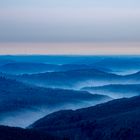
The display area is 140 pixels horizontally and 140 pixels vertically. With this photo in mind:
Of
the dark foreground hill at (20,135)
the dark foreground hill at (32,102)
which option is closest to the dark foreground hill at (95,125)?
the dark foreground hill at (20,135)

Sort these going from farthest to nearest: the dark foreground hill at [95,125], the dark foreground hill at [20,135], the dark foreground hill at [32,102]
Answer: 1. the dark foreground hill at [32,102]
2. the dark foreground hill at [95,125]
3. the dark foreground hill at [20,135]

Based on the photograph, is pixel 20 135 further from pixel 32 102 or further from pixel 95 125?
pixel 32 102

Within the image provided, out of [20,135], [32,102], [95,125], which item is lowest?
[32,102]

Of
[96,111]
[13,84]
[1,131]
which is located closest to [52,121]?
[96,111]

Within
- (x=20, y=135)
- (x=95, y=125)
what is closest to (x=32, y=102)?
(x=95, y=125)

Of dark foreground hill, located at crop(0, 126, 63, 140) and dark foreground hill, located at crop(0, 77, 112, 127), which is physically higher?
dark foreground hill, located at crop(0, 126, 63, 140)

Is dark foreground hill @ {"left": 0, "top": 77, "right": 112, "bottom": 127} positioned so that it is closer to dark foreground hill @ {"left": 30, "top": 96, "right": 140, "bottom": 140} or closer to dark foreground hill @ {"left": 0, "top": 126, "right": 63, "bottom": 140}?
dark foreground hill @ {"left": 30, "top": 96, "right": 140, "bottom": 140}

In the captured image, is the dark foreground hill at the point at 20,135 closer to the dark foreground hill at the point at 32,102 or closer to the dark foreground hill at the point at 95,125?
the dark foreground hill at the point at 95,125

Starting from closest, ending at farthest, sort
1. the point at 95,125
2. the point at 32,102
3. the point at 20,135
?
the point at 20,135 < the point at 95,125 < the point at 32,102

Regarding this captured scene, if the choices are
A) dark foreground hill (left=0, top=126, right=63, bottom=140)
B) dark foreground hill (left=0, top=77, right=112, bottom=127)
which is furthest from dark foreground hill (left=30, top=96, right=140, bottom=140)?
dark foreground hill (left=0, top=77, right=112, bottom=127)
